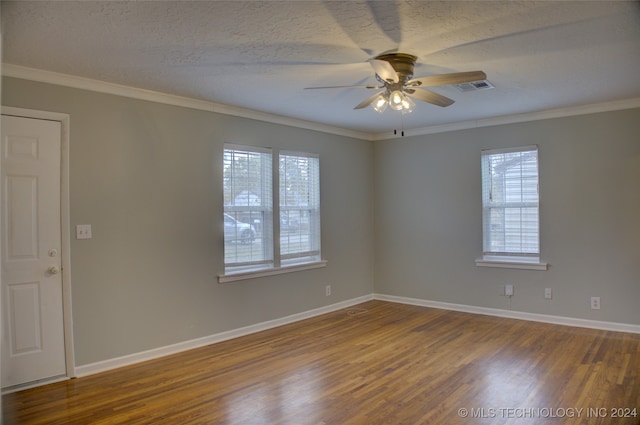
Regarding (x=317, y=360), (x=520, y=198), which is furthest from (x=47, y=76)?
(x=520, y=198)

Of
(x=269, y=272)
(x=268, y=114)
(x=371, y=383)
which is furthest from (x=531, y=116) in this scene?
(x=371, y=383)

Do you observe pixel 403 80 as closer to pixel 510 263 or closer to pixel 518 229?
pixel 518 229

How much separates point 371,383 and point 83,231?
2544mm

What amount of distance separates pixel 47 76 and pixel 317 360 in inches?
122

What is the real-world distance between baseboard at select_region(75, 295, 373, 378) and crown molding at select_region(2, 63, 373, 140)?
2.22 m

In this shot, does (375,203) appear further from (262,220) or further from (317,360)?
(317,360)

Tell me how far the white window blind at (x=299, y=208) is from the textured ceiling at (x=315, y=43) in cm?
125

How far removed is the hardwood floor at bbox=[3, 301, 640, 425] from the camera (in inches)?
110

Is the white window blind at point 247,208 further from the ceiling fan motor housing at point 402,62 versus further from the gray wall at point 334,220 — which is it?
the ceiling fan motor housing at point 402,62

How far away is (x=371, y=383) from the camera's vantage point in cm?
329

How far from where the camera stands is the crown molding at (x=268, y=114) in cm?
335

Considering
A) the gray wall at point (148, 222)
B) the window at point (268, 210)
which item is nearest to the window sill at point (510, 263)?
the window at point (268, 210)

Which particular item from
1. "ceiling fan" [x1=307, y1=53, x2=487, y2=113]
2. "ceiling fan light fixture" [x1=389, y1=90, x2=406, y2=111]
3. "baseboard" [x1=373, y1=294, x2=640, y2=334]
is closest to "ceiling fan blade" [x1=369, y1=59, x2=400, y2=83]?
"ceiling fan" [x1=307, y1=53, x2=487, y2=113]

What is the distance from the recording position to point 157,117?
3992 millimetres
